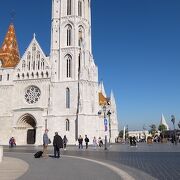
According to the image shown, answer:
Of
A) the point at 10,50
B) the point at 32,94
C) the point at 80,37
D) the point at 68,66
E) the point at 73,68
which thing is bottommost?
the point at 32,94

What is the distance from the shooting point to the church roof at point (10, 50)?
5569 centimetres

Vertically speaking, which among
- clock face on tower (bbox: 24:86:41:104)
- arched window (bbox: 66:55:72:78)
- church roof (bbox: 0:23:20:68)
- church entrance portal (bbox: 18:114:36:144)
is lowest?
church entrance portal (bbox: 18:114:36:144)

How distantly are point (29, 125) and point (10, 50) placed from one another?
16.3m

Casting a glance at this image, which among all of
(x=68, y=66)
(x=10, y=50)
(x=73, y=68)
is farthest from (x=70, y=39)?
(x=10, y=50)

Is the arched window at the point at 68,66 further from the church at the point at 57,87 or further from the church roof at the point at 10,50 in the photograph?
the church roof at the point at 10,50

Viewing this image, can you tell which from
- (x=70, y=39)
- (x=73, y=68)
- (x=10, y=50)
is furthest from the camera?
(x=10, y=50)

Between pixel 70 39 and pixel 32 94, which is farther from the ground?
pixel 70 39

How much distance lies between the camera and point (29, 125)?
165ft

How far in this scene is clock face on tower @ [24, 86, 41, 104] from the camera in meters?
49.6

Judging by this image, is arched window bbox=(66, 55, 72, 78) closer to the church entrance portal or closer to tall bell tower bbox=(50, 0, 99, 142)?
tall bell tower bbox=(50, 0, 99, 142)

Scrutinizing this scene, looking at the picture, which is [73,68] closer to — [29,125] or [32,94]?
[32,94]

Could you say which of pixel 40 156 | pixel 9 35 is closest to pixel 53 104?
pixel 9 35

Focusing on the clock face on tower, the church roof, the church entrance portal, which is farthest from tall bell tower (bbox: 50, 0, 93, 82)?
the church roof

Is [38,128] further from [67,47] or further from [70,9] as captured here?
[70,9]
